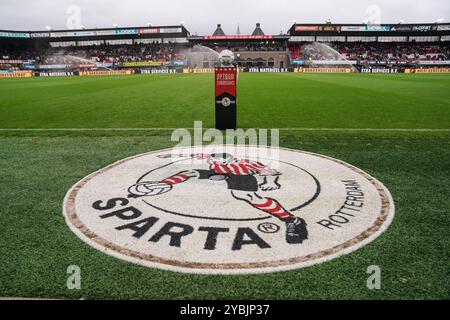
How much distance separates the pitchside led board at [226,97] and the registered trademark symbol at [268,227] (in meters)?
6.02

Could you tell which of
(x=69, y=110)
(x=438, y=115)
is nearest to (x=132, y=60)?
(x=69, y=110)

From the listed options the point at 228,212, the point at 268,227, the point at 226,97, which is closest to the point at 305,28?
the point at 226,97

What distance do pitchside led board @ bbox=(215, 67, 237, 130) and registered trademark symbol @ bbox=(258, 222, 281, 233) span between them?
6.02 metres

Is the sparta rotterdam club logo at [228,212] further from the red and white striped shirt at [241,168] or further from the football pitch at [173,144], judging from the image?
the football pitch at [173,144]

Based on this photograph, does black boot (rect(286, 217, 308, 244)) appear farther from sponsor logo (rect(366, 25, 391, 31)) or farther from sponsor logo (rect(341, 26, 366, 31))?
sponsor logo (rect(366, 25, 391, 31))

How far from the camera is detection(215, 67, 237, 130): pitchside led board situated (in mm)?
9176

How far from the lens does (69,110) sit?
46.1 feet

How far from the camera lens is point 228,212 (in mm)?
4207

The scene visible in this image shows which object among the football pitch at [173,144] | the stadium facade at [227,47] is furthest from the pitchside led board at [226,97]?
the stadium facade at [227,47]

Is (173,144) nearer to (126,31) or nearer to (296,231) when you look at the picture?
(296,231)

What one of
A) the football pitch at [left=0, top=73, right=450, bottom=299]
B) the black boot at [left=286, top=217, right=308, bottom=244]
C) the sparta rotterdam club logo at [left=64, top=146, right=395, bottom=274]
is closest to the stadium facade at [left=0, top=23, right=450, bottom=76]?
the football pitch at [left=0, top=73, right=450, bottom=299]

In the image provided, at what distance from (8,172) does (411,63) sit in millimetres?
68255

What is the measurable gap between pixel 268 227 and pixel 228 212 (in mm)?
592
